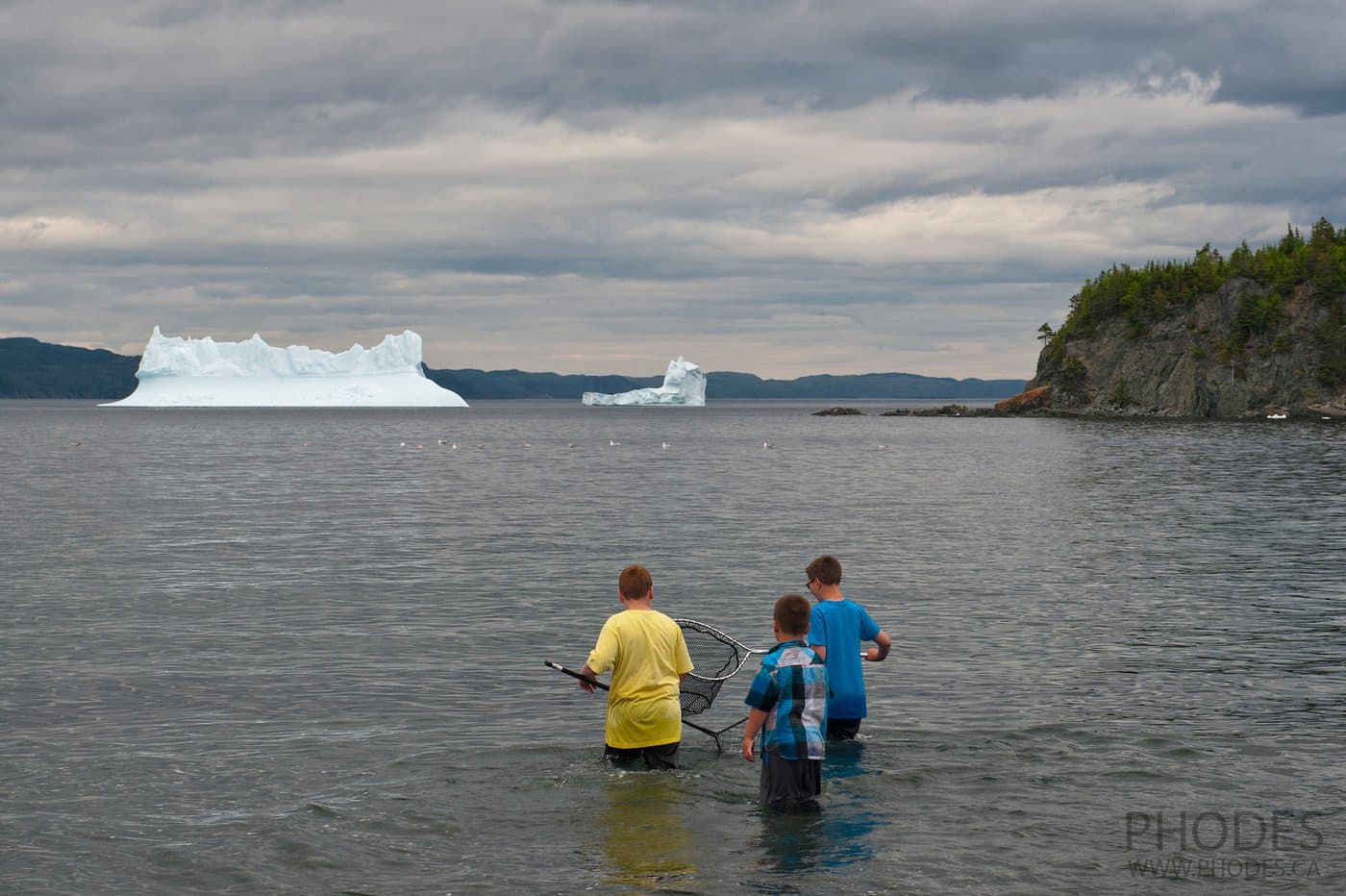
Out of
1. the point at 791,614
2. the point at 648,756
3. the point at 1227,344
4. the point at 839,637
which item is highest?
the point at 1227,344

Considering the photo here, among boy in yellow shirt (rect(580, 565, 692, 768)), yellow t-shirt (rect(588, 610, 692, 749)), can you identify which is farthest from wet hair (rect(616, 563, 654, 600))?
yellow t-shirt (rect(588, 610, 692, 749))

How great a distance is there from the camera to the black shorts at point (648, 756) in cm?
1166

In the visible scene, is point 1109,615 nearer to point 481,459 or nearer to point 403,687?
point 403,687

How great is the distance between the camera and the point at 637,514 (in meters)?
43.9

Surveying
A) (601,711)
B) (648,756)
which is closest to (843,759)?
(648,756)

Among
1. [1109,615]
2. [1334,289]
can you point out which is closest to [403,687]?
[1109,615]

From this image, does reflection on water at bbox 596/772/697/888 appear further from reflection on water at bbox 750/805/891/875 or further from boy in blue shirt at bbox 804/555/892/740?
A: boy in blue shirt at bbox 804/555/892/740

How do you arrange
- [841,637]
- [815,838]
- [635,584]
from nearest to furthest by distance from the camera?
[815,838] < [635,584] < [841,637]

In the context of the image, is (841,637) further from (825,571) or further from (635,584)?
(635,584)

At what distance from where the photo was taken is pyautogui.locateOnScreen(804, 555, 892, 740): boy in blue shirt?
11.5 meters

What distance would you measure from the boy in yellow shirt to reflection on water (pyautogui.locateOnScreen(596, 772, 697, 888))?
0.31 metres

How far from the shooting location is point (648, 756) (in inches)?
461

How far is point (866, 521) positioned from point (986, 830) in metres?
30.5

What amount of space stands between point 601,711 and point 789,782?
518 centimetres
